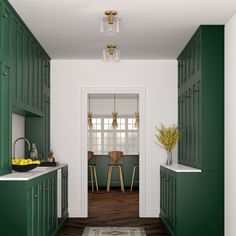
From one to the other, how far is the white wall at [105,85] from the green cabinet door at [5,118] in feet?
10.6

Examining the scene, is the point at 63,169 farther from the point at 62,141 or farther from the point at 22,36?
the point at 22,36

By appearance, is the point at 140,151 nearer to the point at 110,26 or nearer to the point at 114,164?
the point at 110,26

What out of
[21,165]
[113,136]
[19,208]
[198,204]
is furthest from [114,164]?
[19,208]

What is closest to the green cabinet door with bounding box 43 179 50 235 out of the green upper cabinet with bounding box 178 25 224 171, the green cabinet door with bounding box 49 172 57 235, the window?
the green cabinet door with bounding box 49 172 57 235

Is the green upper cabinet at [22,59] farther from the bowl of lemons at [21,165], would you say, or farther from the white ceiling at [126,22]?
the bowl of lemons at [21,165]

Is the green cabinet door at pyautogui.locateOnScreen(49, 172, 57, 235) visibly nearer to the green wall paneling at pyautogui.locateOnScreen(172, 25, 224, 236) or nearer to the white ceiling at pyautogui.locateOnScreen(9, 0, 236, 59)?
the green wall paneling at pyautogui.locateOnScreen(172, 25, 224, 236)

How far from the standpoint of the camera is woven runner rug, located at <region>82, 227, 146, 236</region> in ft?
22.9

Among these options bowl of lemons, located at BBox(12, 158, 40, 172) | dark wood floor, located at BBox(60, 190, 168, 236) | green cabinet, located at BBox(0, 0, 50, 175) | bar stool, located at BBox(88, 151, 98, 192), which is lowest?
dark wood floor, located at BBox(60, 190, 168, 236)

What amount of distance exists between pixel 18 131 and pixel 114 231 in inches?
80.2

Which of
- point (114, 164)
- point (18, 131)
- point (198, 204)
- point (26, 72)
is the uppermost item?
point (26, 72)

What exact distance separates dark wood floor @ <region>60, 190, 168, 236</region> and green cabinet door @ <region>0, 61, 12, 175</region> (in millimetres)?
2300

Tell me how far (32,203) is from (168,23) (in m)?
2.67

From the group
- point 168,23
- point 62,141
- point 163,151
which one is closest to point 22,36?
point 168,23

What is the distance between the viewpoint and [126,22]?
591cm
